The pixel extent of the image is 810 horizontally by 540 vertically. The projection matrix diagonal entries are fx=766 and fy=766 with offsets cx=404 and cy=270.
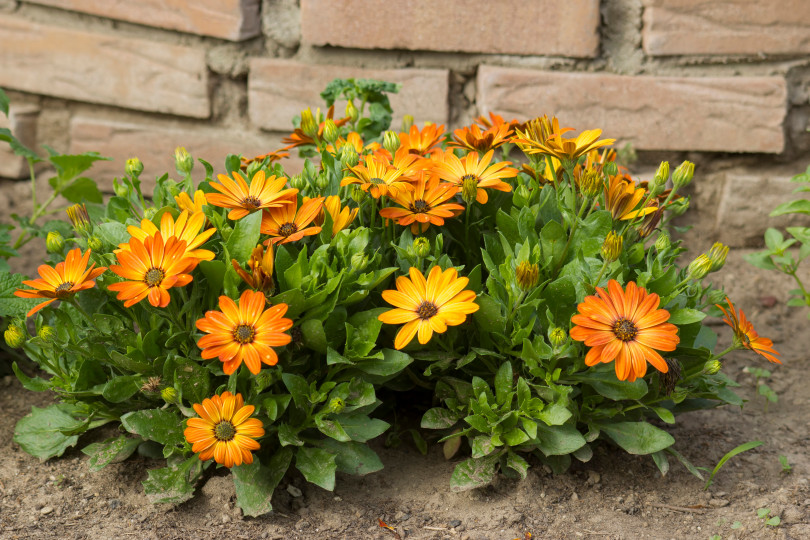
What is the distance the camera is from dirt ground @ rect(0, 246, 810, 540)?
45.6 inches

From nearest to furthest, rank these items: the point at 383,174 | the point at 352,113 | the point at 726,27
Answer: the point at 383,174 → the point at 352,113 → the point at 726,27

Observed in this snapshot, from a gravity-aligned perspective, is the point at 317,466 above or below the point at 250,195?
below

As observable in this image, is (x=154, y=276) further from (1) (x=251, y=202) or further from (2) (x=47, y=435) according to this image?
(2) (x=47, y=435)

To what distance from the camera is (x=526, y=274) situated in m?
1.10

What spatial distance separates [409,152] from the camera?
142 cm

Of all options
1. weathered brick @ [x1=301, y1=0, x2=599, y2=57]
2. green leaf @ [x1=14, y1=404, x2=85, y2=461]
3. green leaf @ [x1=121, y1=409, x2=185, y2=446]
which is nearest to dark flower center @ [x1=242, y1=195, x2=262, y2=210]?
green leaf @ [x1=121, y1=409, x2=185, y2=446]

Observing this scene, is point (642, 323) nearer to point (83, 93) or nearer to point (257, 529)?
point (257, 529)

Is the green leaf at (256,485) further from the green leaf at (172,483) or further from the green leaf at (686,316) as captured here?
the green leaf at (686,316)

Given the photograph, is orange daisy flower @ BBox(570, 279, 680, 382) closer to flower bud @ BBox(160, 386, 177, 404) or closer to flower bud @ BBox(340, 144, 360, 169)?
flower bud @ BBox(340, 144, 360, 169)

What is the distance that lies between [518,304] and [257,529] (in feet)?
1.71

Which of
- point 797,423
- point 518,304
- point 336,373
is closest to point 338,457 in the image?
point 336,373

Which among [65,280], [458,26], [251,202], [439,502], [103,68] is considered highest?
[458,26]

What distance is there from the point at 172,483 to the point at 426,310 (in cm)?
48

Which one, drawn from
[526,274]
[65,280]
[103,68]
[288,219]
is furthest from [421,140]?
[103,68]
